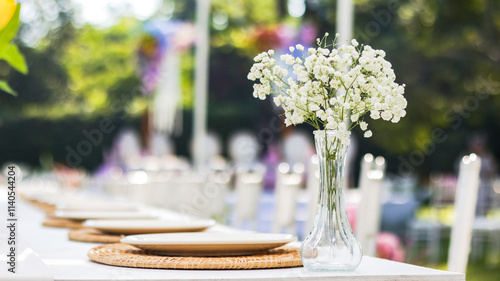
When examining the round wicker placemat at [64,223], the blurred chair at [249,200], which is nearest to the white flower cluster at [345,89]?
the round wicker placemat at [64,223]

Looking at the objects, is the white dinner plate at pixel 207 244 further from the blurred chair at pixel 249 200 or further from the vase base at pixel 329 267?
the blurred chair at pixel 249 200

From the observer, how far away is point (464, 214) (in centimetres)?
202

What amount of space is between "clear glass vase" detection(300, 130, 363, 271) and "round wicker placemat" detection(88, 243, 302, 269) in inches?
3.1

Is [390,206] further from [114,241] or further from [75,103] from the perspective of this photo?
[75,103]

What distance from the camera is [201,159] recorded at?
845 centimetres

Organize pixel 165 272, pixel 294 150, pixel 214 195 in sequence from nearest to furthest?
pixel 165 272, pixel 214 195, pixel 294 150

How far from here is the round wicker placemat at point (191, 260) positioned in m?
1.32

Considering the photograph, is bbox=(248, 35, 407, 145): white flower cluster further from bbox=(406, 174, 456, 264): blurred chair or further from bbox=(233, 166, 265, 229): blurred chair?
bbox=(406, 174, 456, 264): blurred chair

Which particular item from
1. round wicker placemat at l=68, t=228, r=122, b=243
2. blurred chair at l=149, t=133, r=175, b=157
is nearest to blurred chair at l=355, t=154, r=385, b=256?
round wicker placemat at l=68, t=228, r=122, b=243

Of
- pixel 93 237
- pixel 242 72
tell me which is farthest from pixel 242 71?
pixel 93 237

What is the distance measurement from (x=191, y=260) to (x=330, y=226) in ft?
0.79

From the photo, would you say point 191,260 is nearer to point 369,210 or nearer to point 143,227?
point 143,227

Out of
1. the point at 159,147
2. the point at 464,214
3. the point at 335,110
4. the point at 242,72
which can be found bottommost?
the point at 464,214

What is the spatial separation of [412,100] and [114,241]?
11222 millimetres
